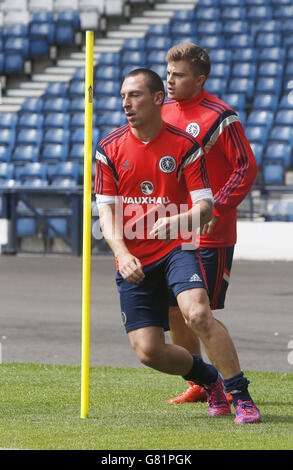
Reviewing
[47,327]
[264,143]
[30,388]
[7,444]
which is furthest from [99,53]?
[7,444]

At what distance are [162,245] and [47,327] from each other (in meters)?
5.55

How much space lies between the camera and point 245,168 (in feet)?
21.6

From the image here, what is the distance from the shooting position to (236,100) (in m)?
23.5

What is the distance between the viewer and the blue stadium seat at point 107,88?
84.0ft

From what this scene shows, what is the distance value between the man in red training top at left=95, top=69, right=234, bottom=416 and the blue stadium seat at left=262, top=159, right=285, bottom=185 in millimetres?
15830

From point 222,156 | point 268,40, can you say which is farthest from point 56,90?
point 222,156

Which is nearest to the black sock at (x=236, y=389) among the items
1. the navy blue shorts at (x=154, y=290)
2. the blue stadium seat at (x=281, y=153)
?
the navy blue shorts at (x=154, y=290)

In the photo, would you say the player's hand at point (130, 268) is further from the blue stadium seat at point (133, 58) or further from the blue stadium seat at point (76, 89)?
the blue stadium seat at point (76, 89)

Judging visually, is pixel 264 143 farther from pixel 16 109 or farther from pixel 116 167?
pixel 116 167

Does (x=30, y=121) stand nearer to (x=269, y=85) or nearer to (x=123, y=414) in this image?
(x=269, y=85)

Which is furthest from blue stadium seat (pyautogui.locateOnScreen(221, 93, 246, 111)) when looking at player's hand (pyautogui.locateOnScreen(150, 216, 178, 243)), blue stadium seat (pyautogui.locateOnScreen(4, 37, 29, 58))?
player's hand (pyautogui.locateOnScreen(150, 216, 178, 243))

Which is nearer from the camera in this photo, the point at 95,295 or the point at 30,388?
the point at 30,388

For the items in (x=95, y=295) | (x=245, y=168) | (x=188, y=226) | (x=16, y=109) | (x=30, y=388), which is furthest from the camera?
(x=16, y=109)

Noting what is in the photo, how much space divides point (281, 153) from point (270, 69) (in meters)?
3.24
